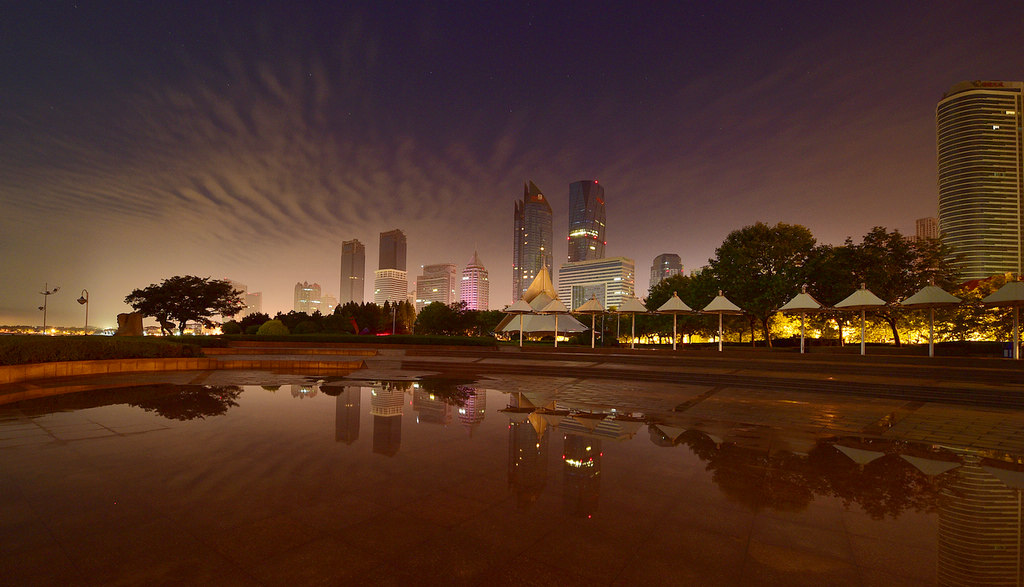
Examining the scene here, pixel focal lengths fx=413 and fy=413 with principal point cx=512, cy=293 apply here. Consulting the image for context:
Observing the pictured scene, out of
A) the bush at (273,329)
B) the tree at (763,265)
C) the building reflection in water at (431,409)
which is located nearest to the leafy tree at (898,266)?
the tree at (763,265)

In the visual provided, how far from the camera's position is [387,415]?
8.87 meters

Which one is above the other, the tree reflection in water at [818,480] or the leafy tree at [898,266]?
the leafy tree at [898,266]

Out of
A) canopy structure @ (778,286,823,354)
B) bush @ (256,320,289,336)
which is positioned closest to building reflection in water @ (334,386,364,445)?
bush @ (256,320,289,336)

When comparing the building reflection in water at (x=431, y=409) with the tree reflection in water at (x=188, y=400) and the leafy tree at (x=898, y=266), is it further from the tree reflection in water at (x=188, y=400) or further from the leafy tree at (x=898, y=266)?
the leafy tree at (x=898, y=266)

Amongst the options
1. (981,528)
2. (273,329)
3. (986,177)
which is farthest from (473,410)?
(986,177)

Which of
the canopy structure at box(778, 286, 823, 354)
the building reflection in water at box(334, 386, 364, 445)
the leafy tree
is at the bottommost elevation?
the building reflection in water at box(334, 386, 364, 445)

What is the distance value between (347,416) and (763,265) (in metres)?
34.7

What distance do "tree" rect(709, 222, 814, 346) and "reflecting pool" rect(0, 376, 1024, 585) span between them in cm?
2385

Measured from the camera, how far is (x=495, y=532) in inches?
145

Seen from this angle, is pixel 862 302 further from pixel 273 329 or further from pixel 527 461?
pixel 273 329

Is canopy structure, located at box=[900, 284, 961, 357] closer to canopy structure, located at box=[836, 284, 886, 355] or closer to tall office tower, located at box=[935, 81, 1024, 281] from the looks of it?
canopy structure, located at box=[836, 284, 886, 355]

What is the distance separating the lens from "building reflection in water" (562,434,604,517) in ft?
14.4

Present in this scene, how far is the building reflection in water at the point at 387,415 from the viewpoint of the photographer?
6.52m

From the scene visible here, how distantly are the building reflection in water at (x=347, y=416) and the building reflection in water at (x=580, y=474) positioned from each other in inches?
139
